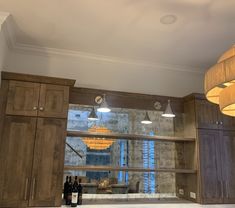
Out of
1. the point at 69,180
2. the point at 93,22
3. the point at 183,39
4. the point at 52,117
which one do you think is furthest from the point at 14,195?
the point at 183,39

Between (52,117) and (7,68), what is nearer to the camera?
Result: (52,117)

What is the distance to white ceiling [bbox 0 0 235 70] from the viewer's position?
94.0 inches

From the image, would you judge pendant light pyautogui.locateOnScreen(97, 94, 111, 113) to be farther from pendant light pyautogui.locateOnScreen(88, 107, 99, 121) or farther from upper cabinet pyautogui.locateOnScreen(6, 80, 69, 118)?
upper cabinet pyautogui.locateOnScreen(6, 80, 69, 118)

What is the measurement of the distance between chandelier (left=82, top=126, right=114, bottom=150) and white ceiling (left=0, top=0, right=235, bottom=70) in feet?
3.54

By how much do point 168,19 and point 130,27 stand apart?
1.44ft

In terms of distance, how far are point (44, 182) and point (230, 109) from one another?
1969 millimetres

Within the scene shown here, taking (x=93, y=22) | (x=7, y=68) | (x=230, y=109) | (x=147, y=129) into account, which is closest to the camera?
(x=230, y=109)

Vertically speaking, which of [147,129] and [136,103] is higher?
[136,103]

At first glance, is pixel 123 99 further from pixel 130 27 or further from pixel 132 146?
pixel 130 27

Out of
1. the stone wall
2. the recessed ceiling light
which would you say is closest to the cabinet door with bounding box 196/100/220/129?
the stone wall

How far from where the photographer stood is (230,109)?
67.8 inches

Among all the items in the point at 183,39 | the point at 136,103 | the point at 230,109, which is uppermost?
the point at 183,39

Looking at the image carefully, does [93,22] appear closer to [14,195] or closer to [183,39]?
[183,39]

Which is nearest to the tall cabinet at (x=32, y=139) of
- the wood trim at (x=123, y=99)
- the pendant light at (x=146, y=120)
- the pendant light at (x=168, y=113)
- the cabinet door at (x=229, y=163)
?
the wood trim at (x=123, y=99)
